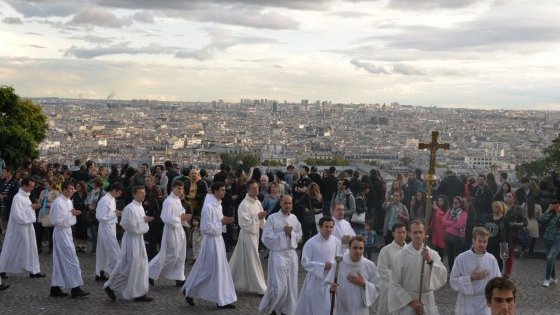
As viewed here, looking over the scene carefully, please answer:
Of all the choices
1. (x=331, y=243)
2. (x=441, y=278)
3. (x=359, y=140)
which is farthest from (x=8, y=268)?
(x=359, y=140)

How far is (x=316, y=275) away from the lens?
1075 centimetres

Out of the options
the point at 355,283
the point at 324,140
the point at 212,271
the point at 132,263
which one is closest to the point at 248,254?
the point at 212,271

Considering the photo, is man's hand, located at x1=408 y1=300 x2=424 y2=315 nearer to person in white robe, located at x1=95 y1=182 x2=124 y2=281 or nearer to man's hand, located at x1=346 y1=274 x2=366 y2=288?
man's hand, located at x1=346 y1=274 x2=366 y2=288

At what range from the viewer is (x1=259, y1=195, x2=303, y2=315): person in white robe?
12172 mm

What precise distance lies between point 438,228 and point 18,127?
35741mm

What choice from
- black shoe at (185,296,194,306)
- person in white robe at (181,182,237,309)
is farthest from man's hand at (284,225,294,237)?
black shoe at (185,296,194,306)

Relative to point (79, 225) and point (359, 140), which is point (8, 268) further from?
point (359, 140)

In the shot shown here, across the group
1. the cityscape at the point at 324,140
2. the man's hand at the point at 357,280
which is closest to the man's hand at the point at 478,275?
the man's hand at the point at 357,280

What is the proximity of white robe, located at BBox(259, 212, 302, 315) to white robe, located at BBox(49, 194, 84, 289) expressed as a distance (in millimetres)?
3010

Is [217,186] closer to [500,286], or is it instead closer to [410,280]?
[410,280]

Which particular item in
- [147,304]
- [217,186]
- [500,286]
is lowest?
[147,304]

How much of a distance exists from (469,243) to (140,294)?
6221 millimetres

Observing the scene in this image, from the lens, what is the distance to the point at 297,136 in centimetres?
14250

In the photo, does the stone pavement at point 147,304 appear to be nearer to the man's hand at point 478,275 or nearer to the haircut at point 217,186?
the haircut at point 217,186
